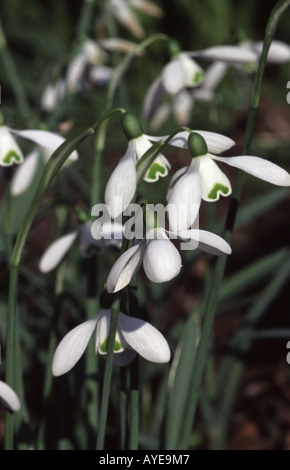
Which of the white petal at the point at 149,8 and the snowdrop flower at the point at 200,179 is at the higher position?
the white petal at the point at 149,8

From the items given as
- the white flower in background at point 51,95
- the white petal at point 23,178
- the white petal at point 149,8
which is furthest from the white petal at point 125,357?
the white petal at point 149,8

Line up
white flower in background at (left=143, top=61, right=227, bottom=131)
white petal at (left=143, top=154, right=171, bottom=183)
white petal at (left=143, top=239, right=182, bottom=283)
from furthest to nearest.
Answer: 1. white flower in background at (left=143, top=61, right=227, bottom=131)
2. white petal at (left=143, top=154, right=171, bottom=183)
3. white petal at (left=143, top=239, right=182, bottom=283)

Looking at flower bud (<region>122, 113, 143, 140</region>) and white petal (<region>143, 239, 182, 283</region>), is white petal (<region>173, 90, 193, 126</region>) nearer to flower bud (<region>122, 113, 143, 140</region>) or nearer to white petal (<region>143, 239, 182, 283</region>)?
flower bud (<region>122, 113, 143, 140</region>)

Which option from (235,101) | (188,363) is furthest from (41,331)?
(235,101)

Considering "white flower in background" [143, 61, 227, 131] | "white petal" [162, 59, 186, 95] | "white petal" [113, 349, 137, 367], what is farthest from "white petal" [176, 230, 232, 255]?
"white flower in background" [143, 61, 227, 131]

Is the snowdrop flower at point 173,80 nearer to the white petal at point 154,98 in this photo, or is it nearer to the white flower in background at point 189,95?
the white petal at point 154,98

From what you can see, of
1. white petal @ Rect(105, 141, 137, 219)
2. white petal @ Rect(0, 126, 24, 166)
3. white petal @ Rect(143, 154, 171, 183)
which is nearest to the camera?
white petal @ Rect(105, 141, 137, 219)

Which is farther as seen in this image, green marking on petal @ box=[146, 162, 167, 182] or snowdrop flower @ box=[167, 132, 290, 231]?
green marking on petal @ box=[146, 162, 167, 182]

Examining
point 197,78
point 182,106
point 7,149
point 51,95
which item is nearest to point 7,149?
point 7,149

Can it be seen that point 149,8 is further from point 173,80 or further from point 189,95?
point 173,80
